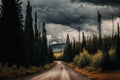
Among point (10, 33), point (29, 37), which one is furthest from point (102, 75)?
point (29, 37)

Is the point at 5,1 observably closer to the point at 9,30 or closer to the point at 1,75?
the point at 9,30

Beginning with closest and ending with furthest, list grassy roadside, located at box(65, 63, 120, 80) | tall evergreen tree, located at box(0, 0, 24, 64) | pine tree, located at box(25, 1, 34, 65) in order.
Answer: grassy roadside, located at box(65, 63, 120, 80) → tall evergreen tree, located at box(0, 0, 24, 64) → pine tree, located at box(25, 1, 34, 65)

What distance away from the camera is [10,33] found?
43719 mm

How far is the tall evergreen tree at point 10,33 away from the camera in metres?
42.8

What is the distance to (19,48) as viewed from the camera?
145ft

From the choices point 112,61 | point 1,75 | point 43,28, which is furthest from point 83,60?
point 43,28

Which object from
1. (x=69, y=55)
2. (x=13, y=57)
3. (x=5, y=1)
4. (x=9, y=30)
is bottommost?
(x=69, y=55)

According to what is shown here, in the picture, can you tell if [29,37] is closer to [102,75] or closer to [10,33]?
[10,33]

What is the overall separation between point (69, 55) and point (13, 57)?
106 m

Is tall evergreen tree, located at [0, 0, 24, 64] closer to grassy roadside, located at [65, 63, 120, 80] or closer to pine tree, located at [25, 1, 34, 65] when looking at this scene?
grassy roadside, located at [65, 63, 120, 80]

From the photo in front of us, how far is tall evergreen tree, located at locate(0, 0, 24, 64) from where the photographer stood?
→ 42.8 meters

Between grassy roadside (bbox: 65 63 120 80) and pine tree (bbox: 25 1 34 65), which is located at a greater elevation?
pine tree (bbox: 25 1 34 65)

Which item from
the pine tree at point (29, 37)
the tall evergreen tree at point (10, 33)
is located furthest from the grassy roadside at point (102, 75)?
the pine tree at point (29, 37)

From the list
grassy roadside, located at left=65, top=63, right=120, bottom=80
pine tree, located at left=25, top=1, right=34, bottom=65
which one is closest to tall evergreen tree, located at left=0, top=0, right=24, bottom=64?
grassy roadside, located at left=65, top=63, right=120, bottom=80
